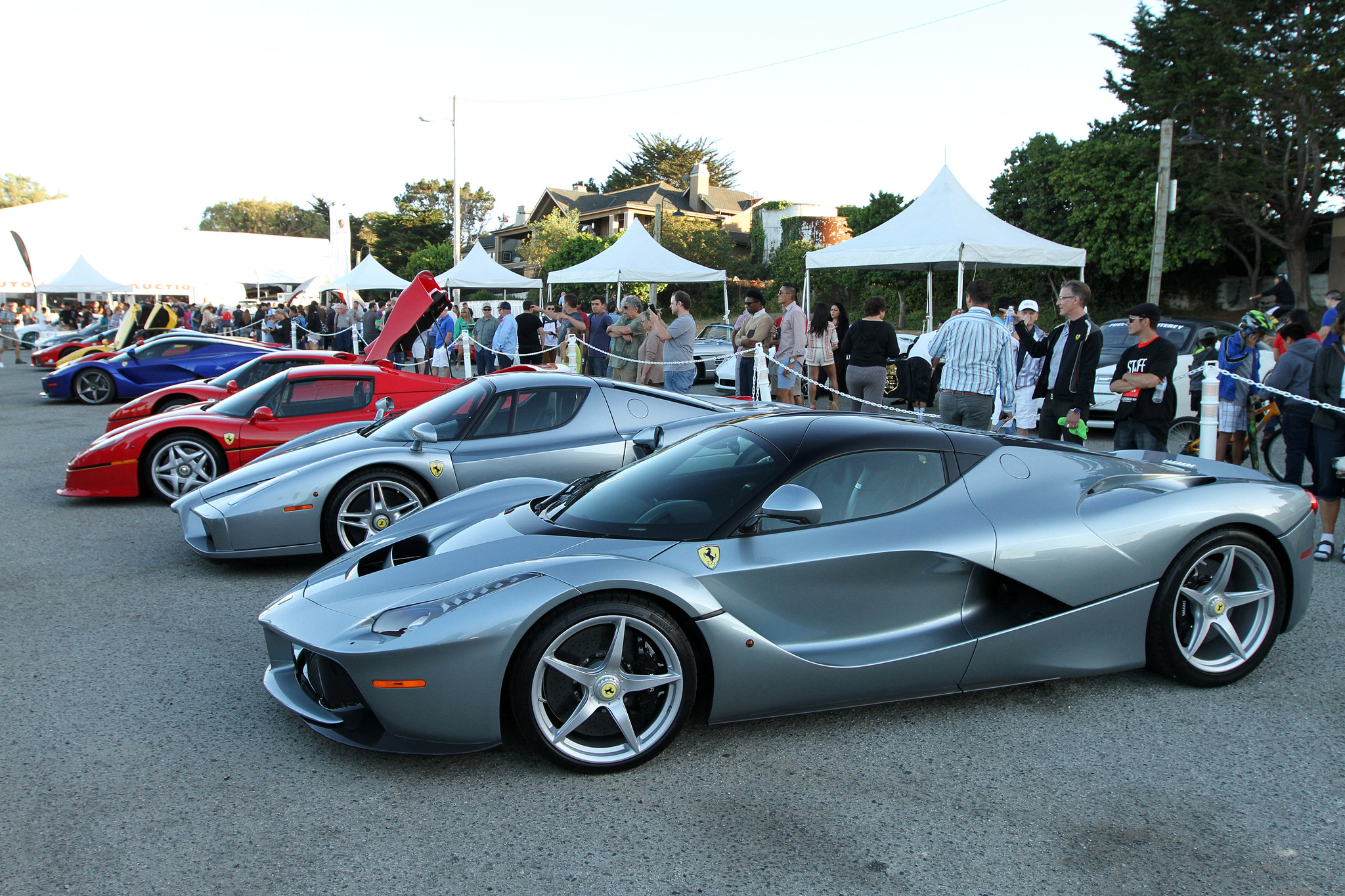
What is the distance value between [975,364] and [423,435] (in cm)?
416

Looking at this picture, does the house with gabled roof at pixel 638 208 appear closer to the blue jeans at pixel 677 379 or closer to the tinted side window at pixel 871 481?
the blue jeans at pixel 677 379

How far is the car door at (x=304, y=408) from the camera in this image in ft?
25.0

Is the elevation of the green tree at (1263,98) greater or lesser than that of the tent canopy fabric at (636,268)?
greater

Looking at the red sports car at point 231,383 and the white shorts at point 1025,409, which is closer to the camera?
the white shorts at point 1025,409

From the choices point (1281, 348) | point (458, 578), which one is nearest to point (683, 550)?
point (458, 578)

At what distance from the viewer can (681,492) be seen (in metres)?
3.47

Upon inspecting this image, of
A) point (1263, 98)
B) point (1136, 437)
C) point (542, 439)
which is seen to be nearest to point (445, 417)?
point (542, 439)

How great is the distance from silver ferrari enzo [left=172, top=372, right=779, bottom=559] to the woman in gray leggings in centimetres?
315

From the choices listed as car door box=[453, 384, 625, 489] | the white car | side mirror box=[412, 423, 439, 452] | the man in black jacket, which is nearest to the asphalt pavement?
side mirror box=[412, 423, 439, 452]

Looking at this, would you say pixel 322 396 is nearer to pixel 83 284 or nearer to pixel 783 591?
pixel 783 591

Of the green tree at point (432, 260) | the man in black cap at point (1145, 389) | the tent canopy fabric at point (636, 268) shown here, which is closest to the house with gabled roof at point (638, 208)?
the green tree at point (432, 260)

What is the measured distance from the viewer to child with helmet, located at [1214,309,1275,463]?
7.88m

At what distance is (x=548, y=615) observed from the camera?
2.95 m

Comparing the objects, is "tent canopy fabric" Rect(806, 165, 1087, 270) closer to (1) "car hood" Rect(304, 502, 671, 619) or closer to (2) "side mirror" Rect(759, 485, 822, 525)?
(2) "side mirror" Rect(759, 485, 822, 525)
